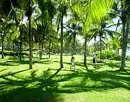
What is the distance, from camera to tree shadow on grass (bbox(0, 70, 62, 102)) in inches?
719

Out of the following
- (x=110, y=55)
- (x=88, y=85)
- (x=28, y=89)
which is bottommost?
(x=28, y=89)

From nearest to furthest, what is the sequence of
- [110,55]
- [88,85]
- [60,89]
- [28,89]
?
1. [60,89]
2. [28,89]
3. [88,85]
4. [110,55]

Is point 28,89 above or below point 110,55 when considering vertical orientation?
below

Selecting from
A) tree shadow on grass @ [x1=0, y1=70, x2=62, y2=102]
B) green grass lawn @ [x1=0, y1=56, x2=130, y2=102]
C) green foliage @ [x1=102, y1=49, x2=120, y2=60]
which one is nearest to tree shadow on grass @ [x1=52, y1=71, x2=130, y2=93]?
green grass lawn @ [x1=0, y1=56, x2=130, y2=102]

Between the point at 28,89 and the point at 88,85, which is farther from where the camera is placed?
the point at 88,85

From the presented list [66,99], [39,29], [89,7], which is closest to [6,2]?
[66,99]

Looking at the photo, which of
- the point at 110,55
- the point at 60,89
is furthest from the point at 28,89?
the point at 110,55

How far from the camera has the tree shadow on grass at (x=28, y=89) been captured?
59.9 ft

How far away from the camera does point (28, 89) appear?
68.3ft

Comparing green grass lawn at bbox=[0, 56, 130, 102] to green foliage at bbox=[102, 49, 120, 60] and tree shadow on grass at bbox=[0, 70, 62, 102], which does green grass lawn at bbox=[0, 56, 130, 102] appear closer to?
tree shadow on grass at bbox=[0, 70, 62, 102]

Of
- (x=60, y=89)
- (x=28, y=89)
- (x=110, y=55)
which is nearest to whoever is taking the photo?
(x=60, y=89)

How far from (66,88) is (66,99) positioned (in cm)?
333

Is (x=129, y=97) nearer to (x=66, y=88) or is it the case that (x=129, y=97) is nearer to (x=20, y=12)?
(x=66, y=88)

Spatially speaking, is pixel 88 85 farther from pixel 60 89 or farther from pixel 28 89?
pixel 28 89
